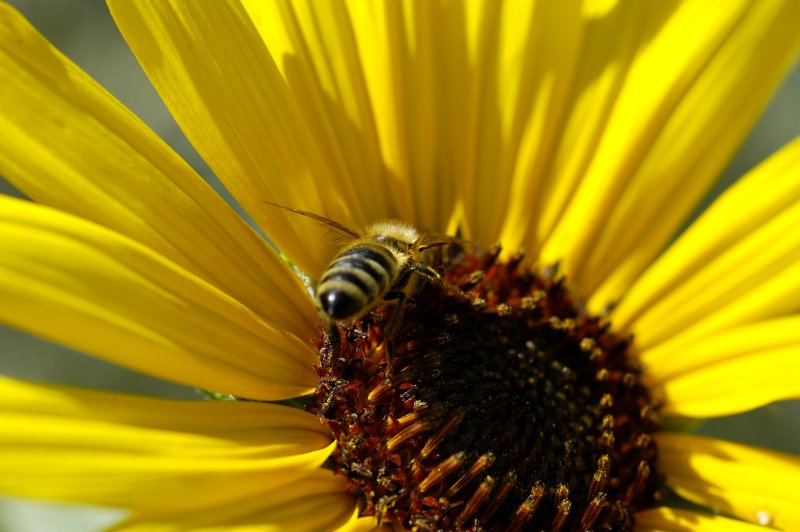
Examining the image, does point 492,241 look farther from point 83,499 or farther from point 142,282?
point 83,499

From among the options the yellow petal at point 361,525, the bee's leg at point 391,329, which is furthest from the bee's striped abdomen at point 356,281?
the yellow petal at point 361,525

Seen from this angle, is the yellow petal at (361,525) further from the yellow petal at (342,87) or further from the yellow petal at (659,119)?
the yellow petal at (659,119)

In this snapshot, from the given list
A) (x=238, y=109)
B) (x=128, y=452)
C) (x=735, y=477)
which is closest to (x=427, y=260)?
(x=238, y=109)

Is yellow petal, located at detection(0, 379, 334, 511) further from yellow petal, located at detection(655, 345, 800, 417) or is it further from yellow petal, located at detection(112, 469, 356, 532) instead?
yellow petal, located at detection(655, 345, 800, 417)

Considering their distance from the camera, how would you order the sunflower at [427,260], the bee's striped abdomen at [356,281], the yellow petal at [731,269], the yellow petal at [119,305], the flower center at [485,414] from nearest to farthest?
the yellow petal at [119,305] → the sunflower at [427,260] → the bee's striped abdomen at [356,281] → the flower center at [485,414] → the yellow petal at [731,269]

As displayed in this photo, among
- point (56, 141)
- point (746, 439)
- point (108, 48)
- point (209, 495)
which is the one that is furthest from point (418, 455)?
point (108, 48)

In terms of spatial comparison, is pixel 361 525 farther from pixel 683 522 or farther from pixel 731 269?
pixel 731 269
